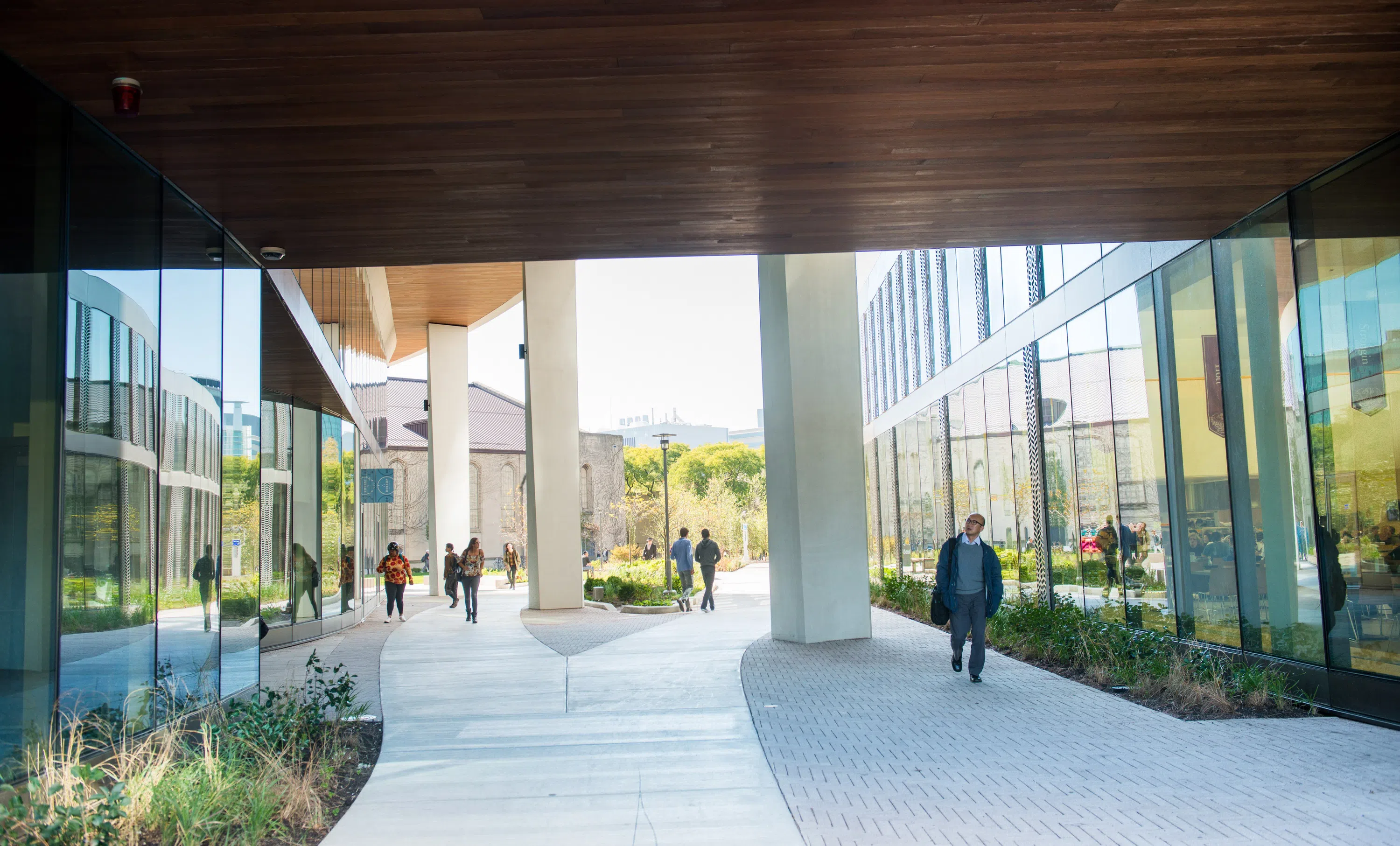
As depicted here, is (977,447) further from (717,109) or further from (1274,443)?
(717,109)

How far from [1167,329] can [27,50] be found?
10.9 m

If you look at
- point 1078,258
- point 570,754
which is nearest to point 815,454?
point 1078,258

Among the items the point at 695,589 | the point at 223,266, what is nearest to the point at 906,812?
the point at 223,266

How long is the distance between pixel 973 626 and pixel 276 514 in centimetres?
1075

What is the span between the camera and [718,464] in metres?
102

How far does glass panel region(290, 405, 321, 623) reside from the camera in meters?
17.3

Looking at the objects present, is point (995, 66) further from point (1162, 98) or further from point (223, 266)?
point (223, 266)

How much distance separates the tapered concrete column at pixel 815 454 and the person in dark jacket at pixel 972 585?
10.2ft

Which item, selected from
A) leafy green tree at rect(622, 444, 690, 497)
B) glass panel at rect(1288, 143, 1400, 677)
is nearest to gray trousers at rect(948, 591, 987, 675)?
glass panel at rect(1288, 143, 1400, 677)

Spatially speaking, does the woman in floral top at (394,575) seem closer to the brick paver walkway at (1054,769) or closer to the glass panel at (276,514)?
the glass panel at (276,514)

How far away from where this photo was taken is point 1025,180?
27.9 feet

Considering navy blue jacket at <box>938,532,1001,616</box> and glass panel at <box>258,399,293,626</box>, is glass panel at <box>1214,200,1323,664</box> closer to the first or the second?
navy blue jacket at <box>938,532,1001,616</box>

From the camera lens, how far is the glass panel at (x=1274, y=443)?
9.34 meters

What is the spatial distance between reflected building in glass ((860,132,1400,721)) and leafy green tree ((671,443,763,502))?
248 feet
